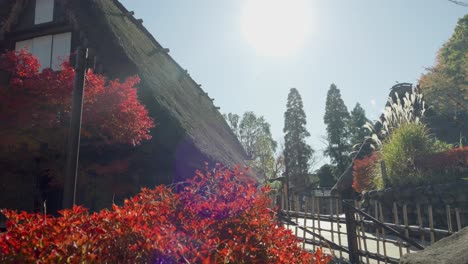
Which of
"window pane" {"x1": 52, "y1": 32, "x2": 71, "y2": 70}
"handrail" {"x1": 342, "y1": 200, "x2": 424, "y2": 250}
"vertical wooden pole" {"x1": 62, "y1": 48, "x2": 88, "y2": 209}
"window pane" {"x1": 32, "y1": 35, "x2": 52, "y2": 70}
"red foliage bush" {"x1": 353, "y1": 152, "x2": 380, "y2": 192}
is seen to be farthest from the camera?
"red foliage bush" {"x1": 353, "y1": 152, "x2": 380, "y2": 192}

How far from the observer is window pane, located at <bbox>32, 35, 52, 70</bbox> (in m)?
8.74

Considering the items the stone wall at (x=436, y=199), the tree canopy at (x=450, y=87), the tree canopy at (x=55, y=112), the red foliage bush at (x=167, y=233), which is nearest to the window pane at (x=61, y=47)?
the tree canopy at (x=55, y=112)

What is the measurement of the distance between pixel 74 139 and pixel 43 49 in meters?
6.54

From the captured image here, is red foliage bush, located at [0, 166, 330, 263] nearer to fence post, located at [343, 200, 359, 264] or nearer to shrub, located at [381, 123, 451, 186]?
fence post, located at [343, 200, 359, 264]

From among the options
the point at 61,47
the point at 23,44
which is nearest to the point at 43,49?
the point at 61,47

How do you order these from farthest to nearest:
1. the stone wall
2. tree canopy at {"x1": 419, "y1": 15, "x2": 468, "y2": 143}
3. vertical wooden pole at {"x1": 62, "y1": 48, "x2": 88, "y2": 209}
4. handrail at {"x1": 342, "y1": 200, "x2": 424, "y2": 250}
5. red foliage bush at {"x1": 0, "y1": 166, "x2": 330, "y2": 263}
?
tree canopy at {"x1": 419, "y1": 15, "x2": 468, "y2": 143}
the stone wall
handrail at {"x1": 342, "y1": 200, "x2": 424, "y2": 250}
vertical wooden pole at {"x1": 62, "y1": 48, "x2": 88, "y2": 209}
red foliage bush at {"x1": 0, "y1": 166, "x2": 330, "y2": 263}

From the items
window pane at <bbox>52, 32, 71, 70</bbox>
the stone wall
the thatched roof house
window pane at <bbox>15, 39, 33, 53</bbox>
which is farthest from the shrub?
window pane at <bbox>15, 39, 33, 53</bbox>

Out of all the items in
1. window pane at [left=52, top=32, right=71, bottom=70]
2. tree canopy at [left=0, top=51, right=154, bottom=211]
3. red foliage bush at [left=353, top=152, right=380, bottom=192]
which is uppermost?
window pane at [left=52, top=32, right=71, bottom=70]

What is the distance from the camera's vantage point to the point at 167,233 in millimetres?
1733

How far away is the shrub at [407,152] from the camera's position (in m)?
7.89

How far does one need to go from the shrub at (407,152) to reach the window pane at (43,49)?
9.37m

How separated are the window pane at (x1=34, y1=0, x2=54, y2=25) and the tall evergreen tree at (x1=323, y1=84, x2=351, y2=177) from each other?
28.1 metres

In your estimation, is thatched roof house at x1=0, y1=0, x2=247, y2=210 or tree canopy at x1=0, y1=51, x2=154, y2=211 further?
thatched roof house at x1=0, y1=0, x2=247, y2=210

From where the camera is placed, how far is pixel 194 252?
1695 mm
